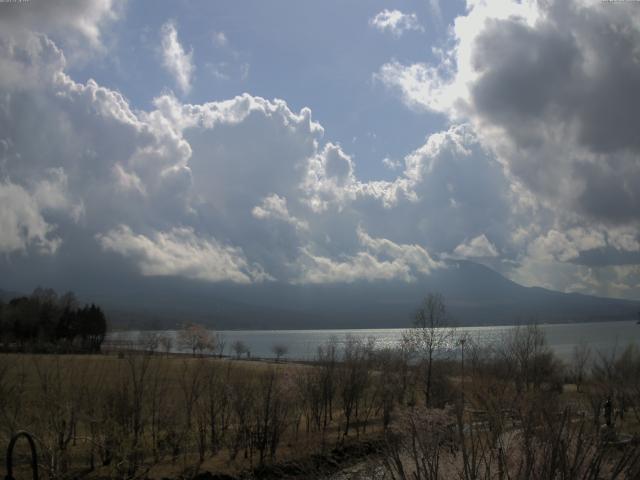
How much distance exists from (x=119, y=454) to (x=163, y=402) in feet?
28.2

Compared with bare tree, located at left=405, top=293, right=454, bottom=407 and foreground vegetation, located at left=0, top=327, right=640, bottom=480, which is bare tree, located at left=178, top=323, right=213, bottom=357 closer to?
bare tree, located at left=405, top=293, right=454, bottom=407

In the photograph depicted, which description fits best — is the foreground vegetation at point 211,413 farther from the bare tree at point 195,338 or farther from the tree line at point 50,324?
the bare tree at point 195,338

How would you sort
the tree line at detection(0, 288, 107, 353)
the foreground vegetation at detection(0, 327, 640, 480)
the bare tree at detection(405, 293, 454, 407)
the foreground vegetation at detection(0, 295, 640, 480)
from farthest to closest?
the tree line at detection(0, 288, 107, 353), the bare tree at detection(405, 293, 454, 407), the foreground vegetation at detection(0, 327, 640, 480), the foreground vegetation at detection(0, 295, 640, 480)

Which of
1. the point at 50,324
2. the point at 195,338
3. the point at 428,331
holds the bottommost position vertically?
the point at 195,338

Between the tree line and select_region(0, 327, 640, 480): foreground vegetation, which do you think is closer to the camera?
select_region(0, 327, 640, 480): foreground vegetation

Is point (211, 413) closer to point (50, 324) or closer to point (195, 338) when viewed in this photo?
point (50, 324)

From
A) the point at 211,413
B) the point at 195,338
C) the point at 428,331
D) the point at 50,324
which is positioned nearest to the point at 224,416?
the point at 211,413

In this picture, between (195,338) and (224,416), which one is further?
(195,338)

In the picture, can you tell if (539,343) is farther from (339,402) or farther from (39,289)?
(39,289)

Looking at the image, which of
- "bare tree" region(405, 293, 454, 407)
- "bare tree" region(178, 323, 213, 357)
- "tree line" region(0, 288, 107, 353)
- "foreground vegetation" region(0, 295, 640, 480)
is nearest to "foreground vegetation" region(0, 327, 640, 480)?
"foreground vegetation" region(0, 295, 640, 480)

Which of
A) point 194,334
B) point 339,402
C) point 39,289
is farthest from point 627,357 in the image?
point 39,289

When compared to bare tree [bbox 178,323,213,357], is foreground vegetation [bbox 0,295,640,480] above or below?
above

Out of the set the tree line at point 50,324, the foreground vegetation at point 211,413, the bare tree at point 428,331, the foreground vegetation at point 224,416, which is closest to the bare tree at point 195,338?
→ the tree line at point 50,324

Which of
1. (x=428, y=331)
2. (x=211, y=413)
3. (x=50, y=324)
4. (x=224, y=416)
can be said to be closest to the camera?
(x=211, y=413)
